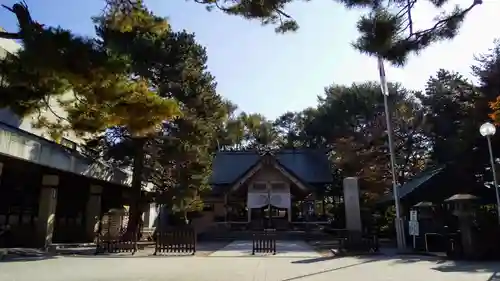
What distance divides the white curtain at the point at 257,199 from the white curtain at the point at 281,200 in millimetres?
485

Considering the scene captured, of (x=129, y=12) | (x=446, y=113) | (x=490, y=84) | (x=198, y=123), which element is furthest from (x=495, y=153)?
(x=129, y=12)

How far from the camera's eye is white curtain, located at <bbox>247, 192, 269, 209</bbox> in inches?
1117

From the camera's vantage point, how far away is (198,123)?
18.5m

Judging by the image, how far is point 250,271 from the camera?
9.78 meters

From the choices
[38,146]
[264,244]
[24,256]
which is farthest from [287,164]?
[24,256]

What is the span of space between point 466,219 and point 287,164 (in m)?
21.6

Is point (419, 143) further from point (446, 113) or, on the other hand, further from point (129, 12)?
point (129, 12)

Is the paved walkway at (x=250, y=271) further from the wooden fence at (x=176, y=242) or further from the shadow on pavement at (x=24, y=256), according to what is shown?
the wooden fence at (x=176, y=242)

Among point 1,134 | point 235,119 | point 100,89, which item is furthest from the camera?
point 235,119

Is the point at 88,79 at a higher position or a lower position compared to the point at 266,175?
lower

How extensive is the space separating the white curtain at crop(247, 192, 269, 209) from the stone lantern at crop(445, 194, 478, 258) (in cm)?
1608

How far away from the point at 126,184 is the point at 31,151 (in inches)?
376

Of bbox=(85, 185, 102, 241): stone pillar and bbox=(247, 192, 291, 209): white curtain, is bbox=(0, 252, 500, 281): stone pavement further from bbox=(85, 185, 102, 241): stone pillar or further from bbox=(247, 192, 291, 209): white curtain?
bbox=(247, 192, 291, 209): white curtain

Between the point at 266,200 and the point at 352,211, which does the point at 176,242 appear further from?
the point at 266,200
